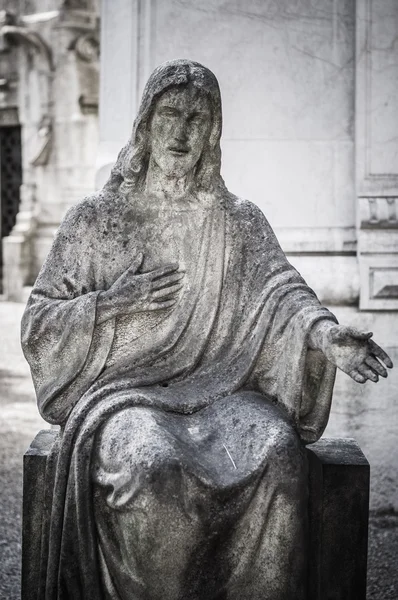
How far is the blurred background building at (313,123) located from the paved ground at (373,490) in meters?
0.01

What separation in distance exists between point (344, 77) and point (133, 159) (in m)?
2.81

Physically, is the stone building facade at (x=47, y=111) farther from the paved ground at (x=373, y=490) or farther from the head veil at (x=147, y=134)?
the head veil at (x=147, y=134)

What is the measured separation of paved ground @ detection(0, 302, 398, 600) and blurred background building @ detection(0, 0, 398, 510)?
14 mm

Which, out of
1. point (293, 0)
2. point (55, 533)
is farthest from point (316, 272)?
point (55, 533)

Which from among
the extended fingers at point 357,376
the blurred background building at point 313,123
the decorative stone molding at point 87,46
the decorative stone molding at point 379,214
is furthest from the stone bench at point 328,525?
the decorative stone molding at point 87,46

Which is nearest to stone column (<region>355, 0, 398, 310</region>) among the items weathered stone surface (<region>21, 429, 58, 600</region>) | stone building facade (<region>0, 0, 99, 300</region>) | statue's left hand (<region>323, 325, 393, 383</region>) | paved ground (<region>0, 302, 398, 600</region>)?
paved ground (<region>0, 302, 398, 600</region>)

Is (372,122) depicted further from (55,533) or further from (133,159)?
(55,533)

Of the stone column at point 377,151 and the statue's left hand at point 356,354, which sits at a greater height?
the stone column at point 377,151

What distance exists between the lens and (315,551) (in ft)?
13.1

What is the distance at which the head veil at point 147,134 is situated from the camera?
4.03m

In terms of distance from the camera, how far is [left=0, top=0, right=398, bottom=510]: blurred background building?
639 centimetres

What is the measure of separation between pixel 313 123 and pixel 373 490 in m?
2.33

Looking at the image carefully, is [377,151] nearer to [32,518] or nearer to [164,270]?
[164,270]

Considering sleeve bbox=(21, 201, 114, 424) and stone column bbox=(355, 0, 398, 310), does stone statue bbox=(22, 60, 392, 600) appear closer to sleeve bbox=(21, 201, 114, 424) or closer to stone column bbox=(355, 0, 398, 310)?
sleeve bbox=(21, 201, 114, 424)
